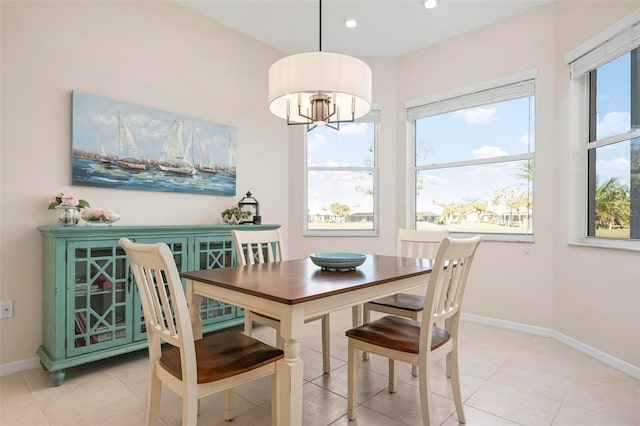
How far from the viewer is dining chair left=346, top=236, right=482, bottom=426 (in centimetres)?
159

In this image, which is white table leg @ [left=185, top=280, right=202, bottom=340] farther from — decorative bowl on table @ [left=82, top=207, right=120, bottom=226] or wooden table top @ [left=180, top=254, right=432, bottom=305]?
decorative bowl on table @ [left=82, top=207, right=120, bottom=226]

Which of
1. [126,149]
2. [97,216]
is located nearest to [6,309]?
[97,216]

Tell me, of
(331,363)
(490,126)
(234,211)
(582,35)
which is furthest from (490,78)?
(331,363)

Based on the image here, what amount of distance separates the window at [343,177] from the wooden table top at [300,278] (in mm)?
2038

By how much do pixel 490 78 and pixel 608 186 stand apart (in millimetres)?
1485

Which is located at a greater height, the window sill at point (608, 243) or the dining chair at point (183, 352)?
the window sill at point (608, 243)

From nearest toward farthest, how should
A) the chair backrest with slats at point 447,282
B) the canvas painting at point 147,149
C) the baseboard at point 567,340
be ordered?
the chair backrest with slats at point 447,282
the baseboard at point 567,340
the canvas painting at point 147,149

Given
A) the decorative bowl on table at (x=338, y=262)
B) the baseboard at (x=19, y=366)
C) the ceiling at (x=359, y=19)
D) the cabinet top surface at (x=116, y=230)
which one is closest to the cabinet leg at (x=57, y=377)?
the baseboard at (x=19, y=366)

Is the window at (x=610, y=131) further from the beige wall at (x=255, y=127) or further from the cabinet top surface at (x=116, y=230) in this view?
the cabinet top surface at (x=116, y=230)

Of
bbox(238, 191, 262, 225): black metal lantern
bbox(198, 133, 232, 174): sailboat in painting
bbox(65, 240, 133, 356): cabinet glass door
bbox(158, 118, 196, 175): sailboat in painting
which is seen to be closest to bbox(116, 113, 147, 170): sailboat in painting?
bbox(158, 118, 196, 175): sailboat in painting

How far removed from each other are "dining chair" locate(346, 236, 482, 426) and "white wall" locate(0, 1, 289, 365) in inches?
82.4

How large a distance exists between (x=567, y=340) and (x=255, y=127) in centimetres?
344

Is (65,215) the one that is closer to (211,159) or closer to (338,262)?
(211,159)

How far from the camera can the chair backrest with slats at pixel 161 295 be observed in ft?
4.15
